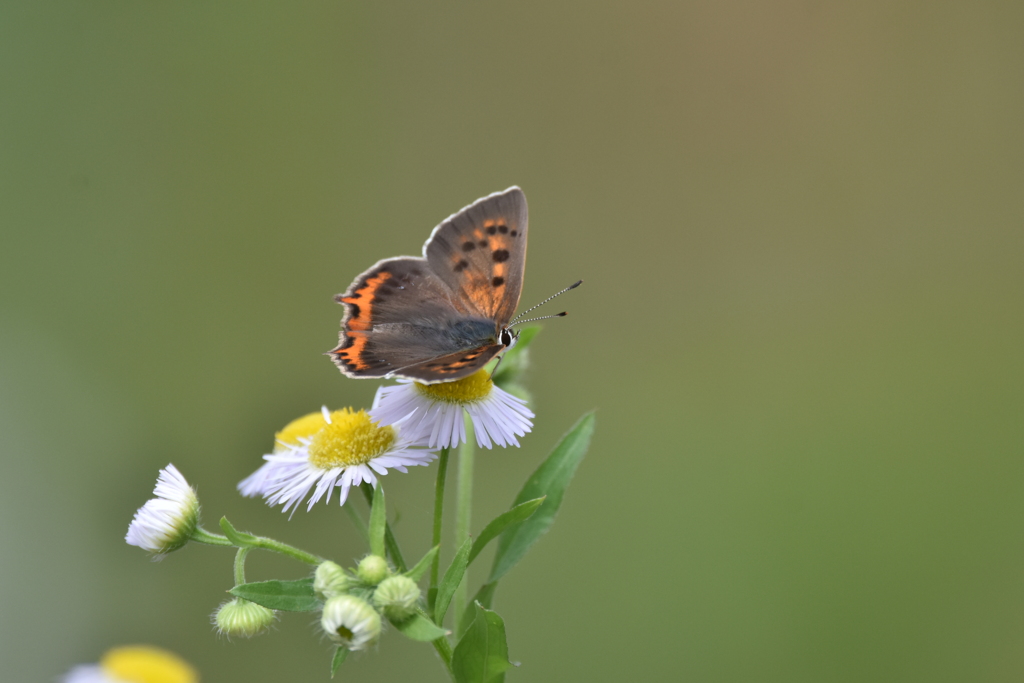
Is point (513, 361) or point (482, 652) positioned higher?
point (513, 361)

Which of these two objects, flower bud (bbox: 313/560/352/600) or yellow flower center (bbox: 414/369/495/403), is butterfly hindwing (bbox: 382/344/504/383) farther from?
flower bud (bbox: 313/560/352/600)

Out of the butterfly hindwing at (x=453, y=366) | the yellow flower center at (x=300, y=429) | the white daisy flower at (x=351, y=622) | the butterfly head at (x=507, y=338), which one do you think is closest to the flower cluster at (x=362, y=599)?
the white daisy flower at (x=351, y=622)

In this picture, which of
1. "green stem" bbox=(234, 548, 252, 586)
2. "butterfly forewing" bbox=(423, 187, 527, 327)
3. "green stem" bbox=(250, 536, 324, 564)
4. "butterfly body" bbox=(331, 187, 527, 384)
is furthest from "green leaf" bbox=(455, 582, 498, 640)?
"butterfly forewing" bbox=(423, 187, 527, 327)

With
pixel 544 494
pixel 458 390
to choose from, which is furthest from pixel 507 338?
pixel 544 494

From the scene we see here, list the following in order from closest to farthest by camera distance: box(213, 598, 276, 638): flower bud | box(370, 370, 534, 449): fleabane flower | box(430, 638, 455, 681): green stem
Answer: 1. box(430, 638, 455, 681): green stem
2. box(213, 598, 276, 638): flower bud
3. box(370, 370, 534, 449): fleabane flower

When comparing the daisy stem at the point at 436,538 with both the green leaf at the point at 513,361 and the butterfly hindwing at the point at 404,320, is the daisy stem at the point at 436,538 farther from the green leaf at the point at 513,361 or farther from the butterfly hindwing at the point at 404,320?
the green leaf at the point at 513,361

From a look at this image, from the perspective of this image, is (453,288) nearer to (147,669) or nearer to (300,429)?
(300,429)
